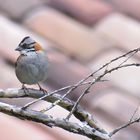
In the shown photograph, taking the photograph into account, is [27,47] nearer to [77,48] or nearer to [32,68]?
[32,68]

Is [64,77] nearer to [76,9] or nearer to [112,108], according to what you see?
[112,108]

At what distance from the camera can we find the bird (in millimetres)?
2412

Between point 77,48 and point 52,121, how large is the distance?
8.57 feet

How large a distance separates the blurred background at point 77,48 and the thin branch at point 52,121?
1.40m

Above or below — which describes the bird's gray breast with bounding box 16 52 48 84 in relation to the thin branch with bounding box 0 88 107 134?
above

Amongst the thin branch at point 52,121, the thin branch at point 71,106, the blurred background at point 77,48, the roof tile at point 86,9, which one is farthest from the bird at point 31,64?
the roof tile at point 86,9

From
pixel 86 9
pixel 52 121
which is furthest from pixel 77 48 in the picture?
pixel 52 121

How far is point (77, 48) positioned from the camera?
459 cm

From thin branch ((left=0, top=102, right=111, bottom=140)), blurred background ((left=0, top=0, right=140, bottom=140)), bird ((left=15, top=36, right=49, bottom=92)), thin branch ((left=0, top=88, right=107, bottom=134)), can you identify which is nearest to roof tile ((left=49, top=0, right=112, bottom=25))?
blurred background ((left=0, top=0, right=140, bottom=140))

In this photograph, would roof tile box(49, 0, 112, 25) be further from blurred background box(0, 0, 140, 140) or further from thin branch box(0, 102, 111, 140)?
thin branch box(0, 102, 111, 140)

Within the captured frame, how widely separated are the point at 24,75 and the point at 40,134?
42.3 inches

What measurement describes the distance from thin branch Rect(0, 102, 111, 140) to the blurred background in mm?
1400

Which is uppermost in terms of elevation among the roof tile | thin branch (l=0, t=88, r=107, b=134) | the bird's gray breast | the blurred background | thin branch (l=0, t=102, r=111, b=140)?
the roof tile

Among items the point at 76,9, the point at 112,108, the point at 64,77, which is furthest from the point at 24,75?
the point at 76,9
